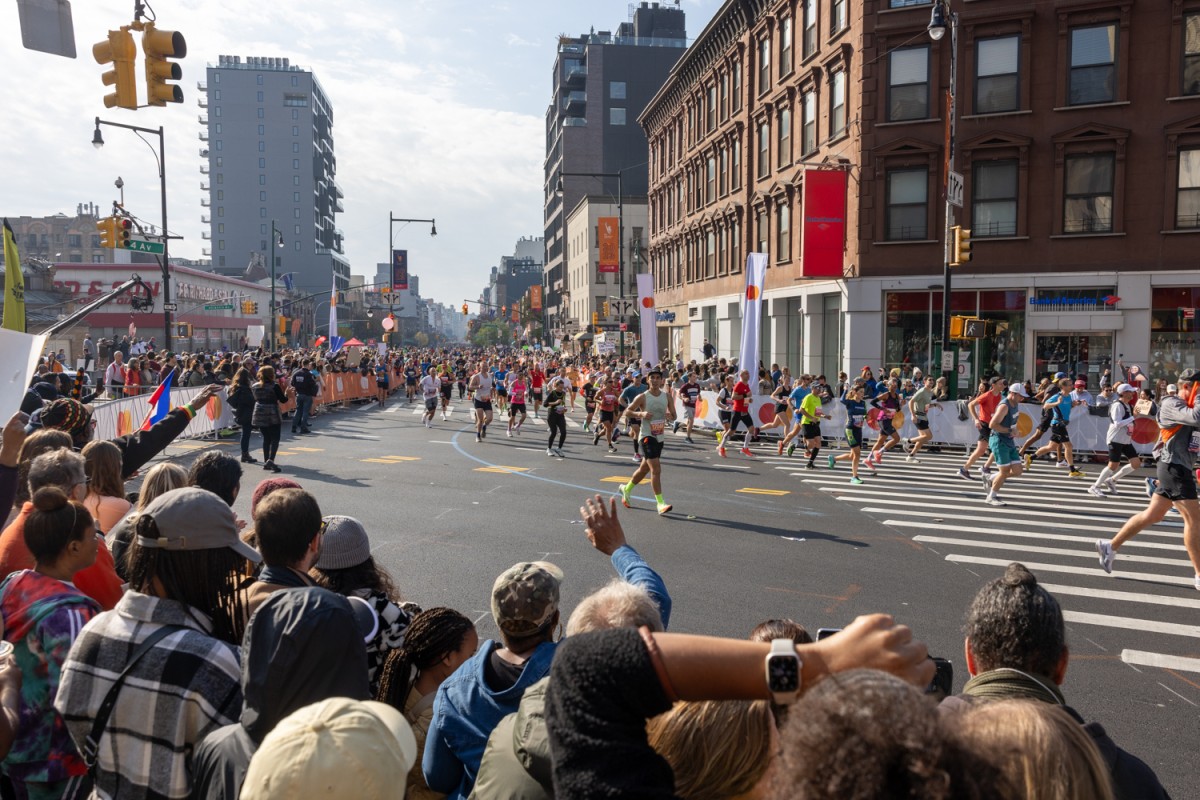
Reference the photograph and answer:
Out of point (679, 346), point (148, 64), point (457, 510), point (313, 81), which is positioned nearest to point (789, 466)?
point (457, 510)

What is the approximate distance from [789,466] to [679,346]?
3466cm

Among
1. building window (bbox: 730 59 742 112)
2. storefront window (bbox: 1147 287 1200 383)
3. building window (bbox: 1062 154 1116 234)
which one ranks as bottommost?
storefront window (bbox: 1147 287 1200 383)

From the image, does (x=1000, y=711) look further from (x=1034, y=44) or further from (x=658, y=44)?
(x=658, y=44)

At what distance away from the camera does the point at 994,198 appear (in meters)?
27.1

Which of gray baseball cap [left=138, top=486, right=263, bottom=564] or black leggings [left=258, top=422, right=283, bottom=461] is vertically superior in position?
gray baseball cap [left=138, top=486, right=263, bottom=564]

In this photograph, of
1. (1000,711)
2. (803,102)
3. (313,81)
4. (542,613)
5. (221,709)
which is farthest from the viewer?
(313,81)

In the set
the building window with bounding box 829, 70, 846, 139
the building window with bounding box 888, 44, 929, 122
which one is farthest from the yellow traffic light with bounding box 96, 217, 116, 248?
the building window with bounding box 888, 44, 929, 122

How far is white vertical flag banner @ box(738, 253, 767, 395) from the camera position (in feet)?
78.1

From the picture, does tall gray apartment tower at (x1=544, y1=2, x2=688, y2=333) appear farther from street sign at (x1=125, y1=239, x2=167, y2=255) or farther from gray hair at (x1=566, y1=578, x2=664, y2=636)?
gray hair at (x1=566, y1=578, x2=664, y2=636)

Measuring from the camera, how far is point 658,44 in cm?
9531

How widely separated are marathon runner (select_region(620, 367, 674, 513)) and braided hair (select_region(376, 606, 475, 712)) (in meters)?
9.01

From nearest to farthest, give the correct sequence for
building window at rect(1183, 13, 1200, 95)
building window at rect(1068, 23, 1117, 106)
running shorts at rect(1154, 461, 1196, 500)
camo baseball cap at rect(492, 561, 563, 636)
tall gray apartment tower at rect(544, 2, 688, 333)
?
camo baseball cap at rect(492, 561, 563, 636)
running shorts at rect(1154, 461, 1196, 500)
building window at rect(1183, 13, 1200, 95)
building window at rect(1068, 23, 1117, 106)
tall gray apartment tower at rect(544, 2, 688, 333)

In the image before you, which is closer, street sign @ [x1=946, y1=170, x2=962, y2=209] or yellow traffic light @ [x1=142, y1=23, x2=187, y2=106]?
yellow traffic light @ [x1=142, y1=23, x2=187, y2=106]

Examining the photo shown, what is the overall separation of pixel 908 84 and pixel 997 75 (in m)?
2.56
